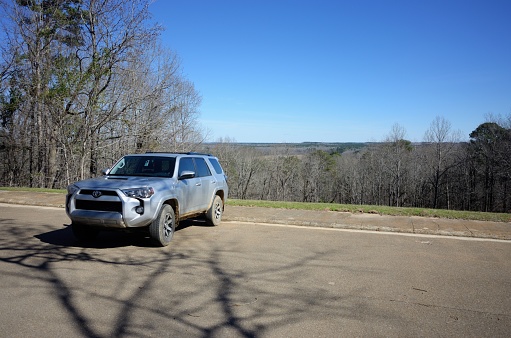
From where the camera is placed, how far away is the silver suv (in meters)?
6.62

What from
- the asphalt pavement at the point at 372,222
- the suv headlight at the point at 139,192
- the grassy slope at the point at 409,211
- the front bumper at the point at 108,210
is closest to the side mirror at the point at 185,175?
the suv headlight at the point at 139,192

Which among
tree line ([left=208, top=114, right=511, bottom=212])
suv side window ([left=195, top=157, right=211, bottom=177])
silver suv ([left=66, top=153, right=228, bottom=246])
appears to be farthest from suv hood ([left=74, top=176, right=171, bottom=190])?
tree line ([left=208, top=114, right=511, bottom=212])

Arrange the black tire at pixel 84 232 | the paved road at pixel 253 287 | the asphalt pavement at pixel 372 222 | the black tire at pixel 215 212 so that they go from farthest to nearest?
the black tire at pixel 215 212, the asphalt pavement at pixel 372 222, the black tire at pixel 84 232, the paved road at pixel 253 287

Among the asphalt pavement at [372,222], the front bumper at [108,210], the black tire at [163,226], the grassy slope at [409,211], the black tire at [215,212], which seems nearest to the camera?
the front bumper at [108,210]

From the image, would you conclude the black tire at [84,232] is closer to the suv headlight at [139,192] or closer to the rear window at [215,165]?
the suv headlight at [139,192]

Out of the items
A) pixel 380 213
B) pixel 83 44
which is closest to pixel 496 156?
pixel 380 213

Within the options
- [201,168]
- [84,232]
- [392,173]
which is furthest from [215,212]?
[392,173]

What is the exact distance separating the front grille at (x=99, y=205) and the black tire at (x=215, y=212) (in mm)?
2925

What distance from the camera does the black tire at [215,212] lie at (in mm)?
9273

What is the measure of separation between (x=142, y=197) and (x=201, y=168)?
260 centimetres

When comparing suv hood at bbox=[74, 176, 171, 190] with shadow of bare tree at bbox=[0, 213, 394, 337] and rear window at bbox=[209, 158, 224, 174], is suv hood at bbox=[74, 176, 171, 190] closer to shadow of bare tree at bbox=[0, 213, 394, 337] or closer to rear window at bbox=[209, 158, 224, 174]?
shadow of bare tree at bbox=[0, 213, 394, 337]

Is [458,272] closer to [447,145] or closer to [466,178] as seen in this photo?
[447,145]

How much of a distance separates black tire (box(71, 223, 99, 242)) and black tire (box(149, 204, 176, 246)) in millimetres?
1210

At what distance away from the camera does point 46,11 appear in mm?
A: 22984
